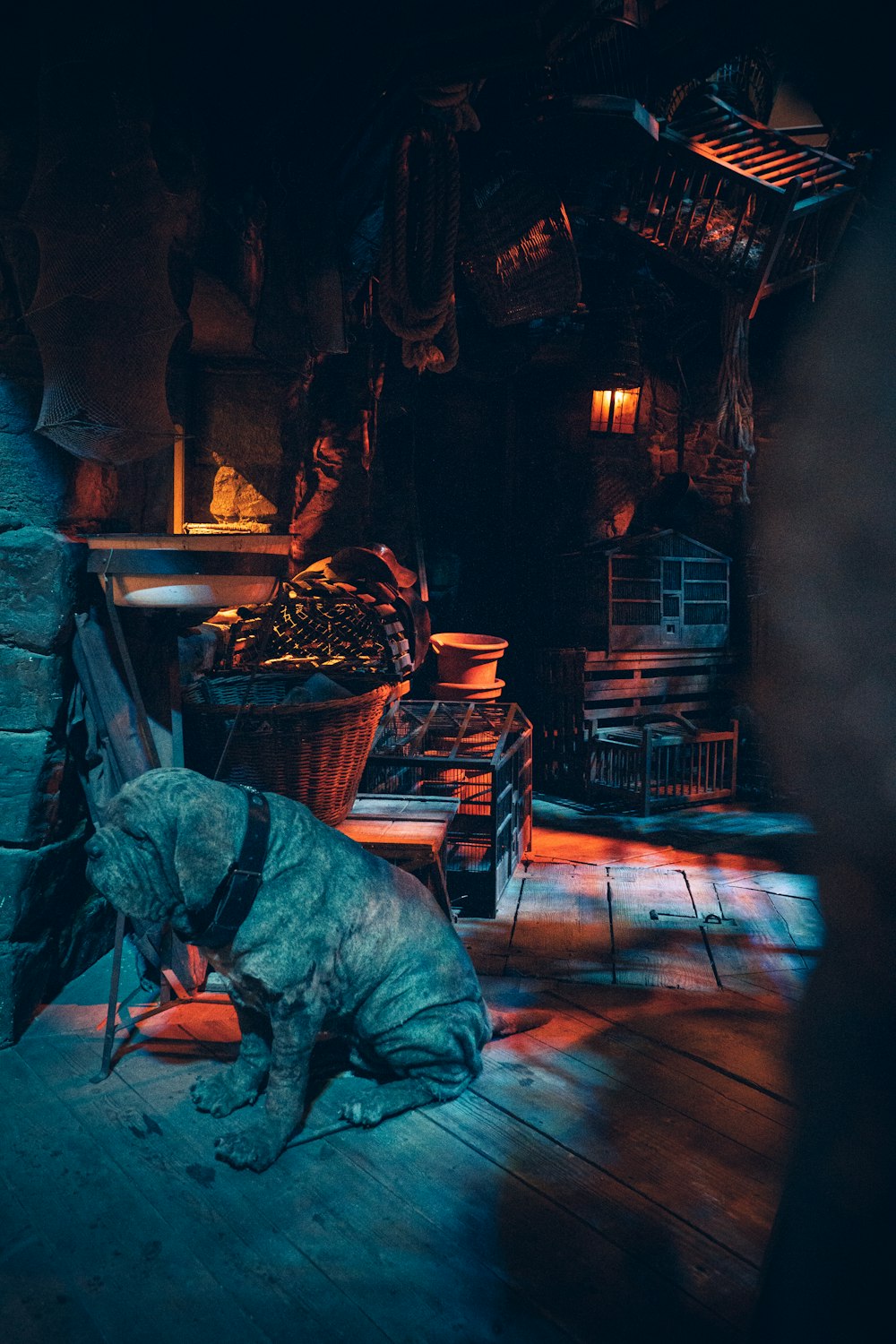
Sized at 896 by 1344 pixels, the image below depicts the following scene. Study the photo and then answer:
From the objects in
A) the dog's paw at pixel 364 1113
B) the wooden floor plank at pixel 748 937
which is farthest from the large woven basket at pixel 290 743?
the wooden floor plank at pixel 748 937

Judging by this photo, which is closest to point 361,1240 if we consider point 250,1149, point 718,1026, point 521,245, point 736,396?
point 250,1149

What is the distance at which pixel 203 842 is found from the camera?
91.8 inches

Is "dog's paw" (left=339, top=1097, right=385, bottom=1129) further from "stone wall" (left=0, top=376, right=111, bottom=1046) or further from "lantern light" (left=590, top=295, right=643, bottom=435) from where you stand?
"lantern light" (left=590, top=295, right=643, bottom=435)

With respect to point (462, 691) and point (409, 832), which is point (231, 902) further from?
point (462, 691)

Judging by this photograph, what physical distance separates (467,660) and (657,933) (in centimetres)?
337

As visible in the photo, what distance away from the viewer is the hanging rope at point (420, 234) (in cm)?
384

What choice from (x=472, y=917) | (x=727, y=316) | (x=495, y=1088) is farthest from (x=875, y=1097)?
(x=727, y=316)

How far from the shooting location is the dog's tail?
3.17 meters

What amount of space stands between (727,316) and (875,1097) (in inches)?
286

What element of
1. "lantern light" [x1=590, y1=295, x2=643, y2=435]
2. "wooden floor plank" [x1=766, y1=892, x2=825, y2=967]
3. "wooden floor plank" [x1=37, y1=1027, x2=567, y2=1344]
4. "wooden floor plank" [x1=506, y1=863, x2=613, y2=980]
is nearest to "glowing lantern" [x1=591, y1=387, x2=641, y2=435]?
"lantern light" [x1=590, y1=295, x2=643, y2=435]

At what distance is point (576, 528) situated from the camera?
9.00 meters

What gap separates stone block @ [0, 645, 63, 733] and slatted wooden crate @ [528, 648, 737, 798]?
567cm

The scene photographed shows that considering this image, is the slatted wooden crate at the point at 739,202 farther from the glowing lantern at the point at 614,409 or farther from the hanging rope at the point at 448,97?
the hanging rope at the point at 448,97

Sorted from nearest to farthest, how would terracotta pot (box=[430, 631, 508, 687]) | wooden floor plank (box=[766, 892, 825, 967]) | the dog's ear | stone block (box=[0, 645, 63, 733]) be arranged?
1. the dog's ear
2. stone block (box=[0, 645, 63, 733])
3. wooden floor plank (box=[766, 892, 825, 967])
4. terracotta pot (box=[430, 631, 508, 687])
